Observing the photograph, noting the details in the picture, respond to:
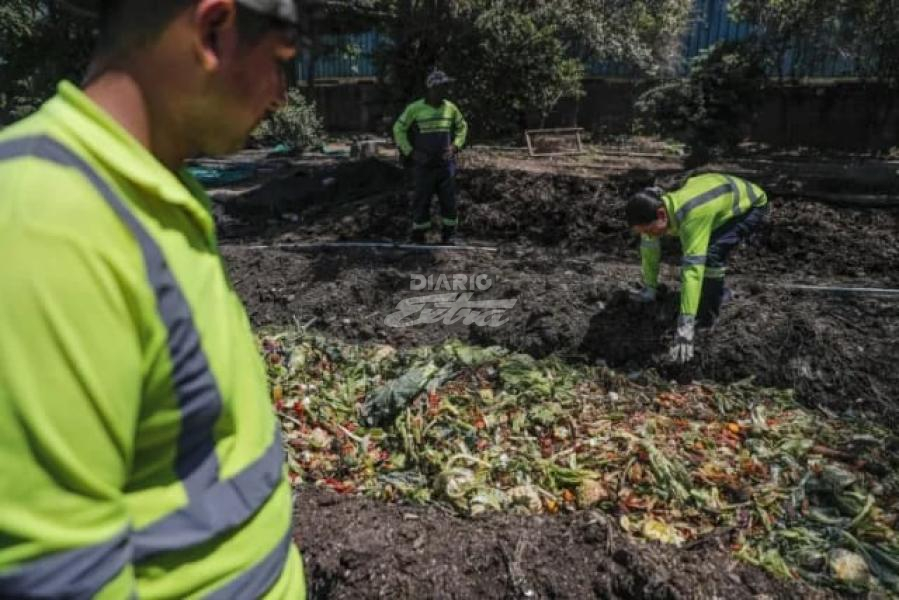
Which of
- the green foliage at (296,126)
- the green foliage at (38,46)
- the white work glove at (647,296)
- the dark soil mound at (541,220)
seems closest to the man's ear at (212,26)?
the white work glove at (647,296)

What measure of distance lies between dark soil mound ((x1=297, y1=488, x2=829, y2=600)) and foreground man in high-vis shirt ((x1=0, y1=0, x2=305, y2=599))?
2.00m

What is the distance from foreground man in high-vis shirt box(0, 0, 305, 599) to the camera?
72cm

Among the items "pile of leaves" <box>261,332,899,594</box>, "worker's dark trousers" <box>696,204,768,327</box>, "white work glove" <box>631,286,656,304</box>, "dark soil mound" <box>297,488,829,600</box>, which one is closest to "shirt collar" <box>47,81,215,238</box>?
"dark soil mound" <box>297,488,829,600</box>

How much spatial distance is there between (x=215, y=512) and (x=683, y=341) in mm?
4523

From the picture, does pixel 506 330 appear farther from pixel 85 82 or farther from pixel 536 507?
pixel 85 82

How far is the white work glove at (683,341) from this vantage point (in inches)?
197

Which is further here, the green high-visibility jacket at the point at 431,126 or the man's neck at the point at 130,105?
the green high-visibility jacket at the point at 431,126

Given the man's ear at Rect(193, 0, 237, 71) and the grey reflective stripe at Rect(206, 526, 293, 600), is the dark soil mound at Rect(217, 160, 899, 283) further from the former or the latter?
the man's ear at Rect(193, 0, 237, 71)

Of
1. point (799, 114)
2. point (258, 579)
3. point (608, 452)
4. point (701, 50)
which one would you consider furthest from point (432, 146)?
point (799, 114)

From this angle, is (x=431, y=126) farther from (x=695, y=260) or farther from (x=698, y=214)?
(x=695, y=260)

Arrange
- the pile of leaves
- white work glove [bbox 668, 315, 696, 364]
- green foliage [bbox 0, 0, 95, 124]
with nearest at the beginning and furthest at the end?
1. the pile of leaves
2. white work glove [bbox 668, 315, 696, 364]
3. green foliage [bbox 0, 0, 95, 124]

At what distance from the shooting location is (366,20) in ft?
36.3

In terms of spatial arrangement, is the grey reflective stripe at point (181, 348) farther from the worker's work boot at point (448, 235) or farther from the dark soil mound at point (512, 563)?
the worker's work boot at point (448, 235)

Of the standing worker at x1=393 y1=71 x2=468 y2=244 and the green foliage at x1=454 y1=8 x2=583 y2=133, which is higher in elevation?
the green foliage at x1=454 y1=8 x2=583 y2=133
